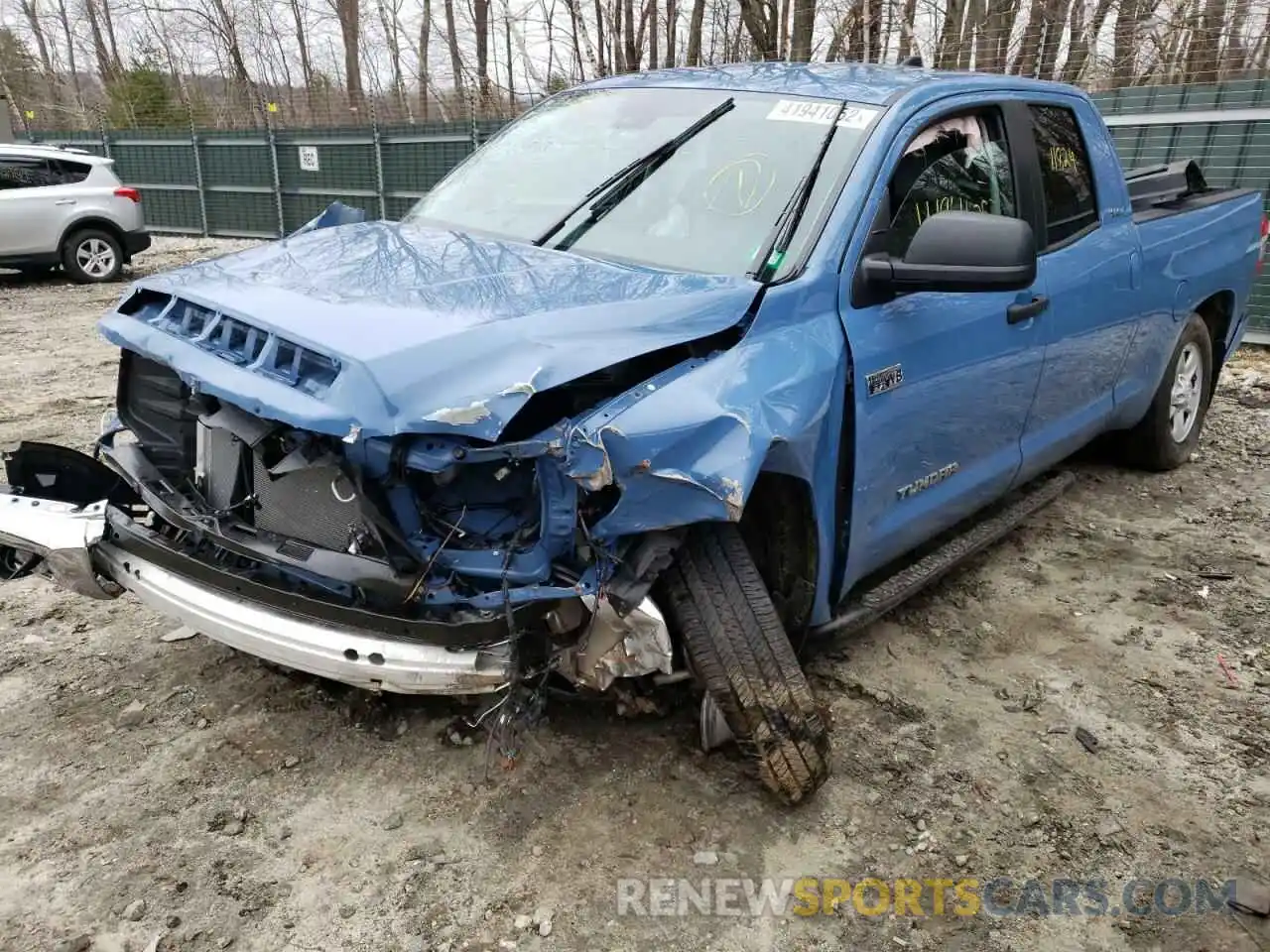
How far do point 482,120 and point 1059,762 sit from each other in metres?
11.8

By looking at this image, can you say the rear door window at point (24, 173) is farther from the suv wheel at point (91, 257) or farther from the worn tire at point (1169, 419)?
the worn tire at point (1169, 419)

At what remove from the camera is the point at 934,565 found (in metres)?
3.40

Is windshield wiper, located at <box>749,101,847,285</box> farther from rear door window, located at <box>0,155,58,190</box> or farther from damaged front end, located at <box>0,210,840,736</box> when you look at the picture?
rear door window, located at <box>0,155,58,190</box>

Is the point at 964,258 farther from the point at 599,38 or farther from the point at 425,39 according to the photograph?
the point at 425,39

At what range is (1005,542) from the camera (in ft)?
14.6

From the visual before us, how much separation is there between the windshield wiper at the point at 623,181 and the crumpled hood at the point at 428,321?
0.17 meters

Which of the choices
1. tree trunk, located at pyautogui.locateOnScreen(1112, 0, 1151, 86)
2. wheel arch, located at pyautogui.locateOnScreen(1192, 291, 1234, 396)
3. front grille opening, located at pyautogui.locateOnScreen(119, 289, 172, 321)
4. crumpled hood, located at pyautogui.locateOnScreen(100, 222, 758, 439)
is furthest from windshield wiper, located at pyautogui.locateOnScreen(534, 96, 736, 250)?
tree trunk, located at pyautogui.locateOnScreen(1112, 0, 1151, 86)

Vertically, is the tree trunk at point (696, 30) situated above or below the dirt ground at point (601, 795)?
above

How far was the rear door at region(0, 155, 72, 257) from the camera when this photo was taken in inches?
444

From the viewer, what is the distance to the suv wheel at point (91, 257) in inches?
470

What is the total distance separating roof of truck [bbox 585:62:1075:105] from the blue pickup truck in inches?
0.8

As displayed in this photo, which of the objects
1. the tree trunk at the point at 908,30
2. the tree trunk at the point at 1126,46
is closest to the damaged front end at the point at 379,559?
the tree trunk at the point at 1126,46

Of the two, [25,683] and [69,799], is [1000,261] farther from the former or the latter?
[25,683]

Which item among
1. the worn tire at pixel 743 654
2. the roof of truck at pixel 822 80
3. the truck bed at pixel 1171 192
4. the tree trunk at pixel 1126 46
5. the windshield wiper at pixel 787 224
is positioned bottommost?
the worn tire at pixel 743 654
